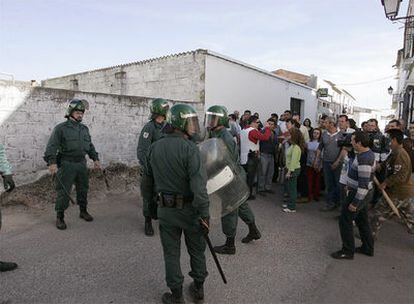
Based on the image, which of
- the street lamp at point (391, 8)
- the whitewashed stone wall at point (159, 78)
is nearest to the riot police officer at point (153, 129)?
the street lamp at point (391, 8)

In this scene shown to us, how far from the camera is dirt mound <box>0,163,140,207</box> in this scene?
561 centimetres

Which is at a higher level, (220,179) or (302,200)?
(220,179)

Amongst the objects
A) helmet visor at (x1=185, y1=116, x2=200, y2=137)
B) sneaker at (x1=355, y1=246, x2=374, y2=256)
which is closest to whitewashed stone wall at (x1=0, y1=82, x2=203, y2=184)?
helmet visor at (x1=185, y1=116, x2=200, y2=137)

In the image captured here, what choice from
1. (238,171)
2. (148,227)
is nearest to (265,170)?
(148,227)

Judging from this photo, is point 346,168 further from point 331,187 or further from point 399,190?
point 331,187

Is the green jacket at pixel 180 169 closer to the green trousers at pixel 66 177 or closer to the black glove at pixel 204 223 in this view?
the black glove at pixel 204 223

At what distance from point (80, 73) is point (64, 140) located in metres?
11.3

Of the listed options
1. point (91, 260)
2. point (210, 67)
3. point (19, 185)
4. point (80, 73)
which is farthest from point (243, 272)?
point (80, 73)

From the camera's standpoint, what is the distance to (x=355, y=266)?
3.79 m

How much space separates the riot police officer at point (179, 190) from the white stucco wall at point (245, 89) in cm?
729

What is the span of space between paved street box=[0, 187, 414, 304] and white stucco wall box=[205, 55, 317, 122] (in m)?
5.99

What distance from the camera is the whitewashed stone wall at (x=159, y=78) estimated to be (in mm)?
9984

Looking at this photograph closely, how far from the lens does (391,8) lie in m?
6.59

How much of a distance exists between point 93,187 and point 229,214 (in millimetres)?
3547
